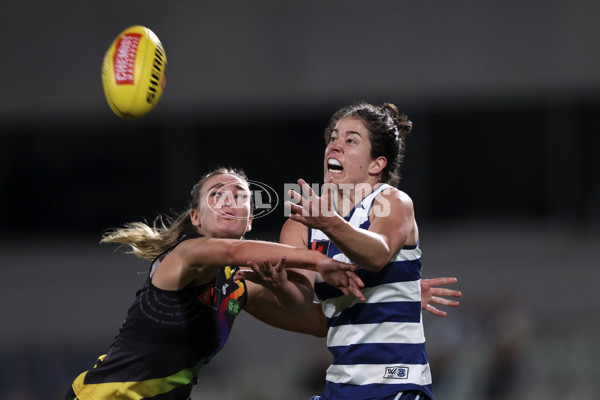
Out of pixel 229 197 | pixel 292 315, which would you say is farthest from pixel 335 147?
pixel 292 315

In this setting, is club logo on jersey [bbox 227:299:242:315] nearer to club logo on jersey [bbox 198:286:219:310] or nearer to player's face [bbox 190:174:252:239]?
club logo on jersey [bbox 198:286:219:310]

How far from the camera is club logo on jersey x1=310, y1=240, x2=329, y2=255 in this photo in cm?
266

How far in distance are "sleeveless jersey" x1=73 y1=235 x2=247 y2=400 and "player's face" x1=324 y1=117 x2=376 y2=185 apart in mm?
624

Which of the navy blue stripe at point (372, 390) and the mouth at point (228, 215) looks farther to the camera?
the mouth at point (228, 215)

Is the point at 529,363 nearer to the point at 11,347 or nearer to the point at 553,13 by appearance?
the point at 553,13

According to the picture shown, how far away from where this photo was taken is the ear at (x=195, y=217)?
284cm

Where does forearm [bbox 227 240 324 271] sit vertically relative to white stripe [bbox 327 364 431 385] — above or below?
above

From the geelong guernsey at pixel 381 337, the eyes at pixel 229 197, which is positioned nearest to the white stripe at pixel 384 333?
the geelong guernsey at pixel 381 337

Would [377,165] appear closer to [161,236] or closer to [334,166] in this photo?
[334,166]

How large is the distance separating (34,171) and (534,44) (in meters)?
5.00

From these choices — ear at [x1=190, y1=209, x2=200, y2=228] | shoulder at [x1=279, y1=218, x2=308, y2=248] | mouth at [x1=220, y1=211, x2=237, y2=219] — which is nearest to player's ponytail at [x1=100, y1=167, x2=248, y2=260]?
ear at [x1=190, y1=209, x2=200, y2=228]

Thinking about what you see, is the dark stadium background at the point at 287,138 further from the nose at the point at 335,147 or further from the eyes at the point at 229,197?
the nose at the point at 335,147

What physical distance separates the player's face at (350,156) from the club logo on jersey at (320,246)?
0.22m

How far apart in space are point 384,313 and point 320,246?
14.8 inches
